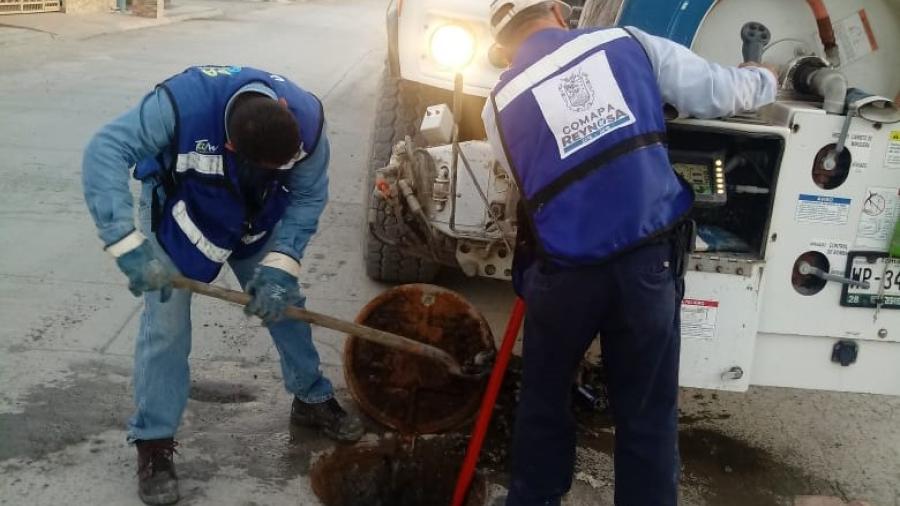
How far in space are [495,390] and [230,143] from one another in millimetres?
1144

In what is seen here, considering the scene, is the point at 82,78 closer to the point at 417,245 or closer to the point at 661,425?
the point at 417,245

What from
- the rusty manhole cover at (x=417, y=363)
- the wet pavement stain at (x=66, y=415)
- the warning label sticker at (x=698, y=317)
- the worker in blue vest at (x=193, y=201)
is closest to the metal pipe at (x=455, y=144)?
the rusty manhole cover at (x=417, y=363)

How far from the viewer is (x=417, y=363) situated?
3475 mm

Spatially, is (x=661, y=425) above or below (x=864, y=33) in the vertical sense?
below

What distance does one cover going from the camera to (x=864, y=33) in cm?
A: 327

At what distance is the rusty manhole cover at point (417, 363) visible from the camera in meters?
3.41

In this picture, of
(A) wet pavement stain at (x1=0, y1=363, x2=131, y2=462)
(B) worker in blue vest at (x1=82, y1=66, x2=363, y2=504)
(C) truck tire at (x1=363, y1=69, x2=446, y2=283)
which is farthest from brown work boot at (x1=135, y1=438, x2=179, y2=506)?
(C) truck tire at (x1=363, y1=69, x2=446, y2=283)

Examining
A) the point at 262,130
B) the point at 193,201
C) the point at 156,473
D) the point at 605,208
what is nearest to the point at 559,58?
the point at 605,208

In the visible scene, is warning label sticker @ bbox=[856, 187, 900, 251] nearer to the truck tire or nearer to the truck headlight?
the truck headlight

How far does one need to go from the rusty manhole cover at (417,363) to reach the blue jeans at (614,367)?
24.9 inches

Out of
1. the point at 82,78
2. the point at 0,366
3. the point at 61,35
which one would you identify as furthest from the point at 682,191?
the point at 61,35

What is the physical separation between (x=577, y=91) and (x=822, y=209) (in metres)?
0.98

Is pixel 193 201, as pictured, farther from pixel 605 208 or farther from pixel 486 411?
pixel 605 208

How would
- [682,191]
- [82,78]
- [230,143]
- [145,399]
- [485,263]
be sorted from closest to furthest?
[682,191] < [230,143] < [145,399] < [485,263] < [82,78]
